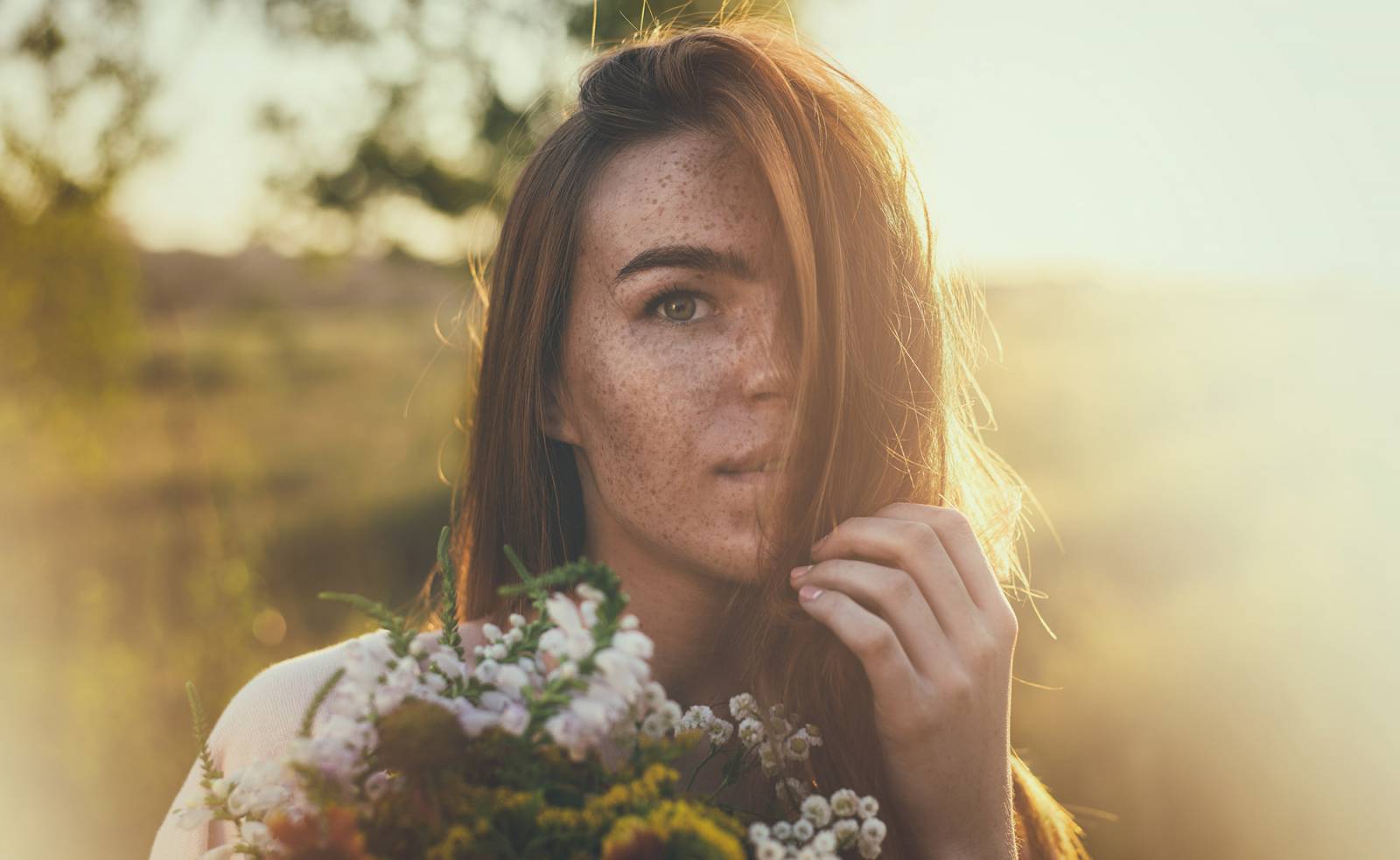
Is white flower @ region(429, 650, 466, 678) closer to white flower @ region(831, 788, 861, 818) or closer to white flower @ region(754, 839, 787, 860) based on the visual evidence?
white flower @ region(754, 839, 787, 860)

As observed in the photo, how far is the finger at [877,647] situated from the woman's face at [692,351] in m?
0.27

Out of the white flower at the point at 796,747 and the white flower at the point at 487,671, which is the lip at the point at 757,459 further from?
the white flower at the point at 487,671

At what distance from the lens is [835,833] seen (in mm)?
1261

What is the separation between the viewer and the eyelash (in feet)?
6.19

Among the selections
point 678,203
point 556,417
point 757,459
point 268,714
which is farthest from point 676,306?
point 268,714

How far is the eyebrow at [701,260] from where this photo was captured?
185 centimetres

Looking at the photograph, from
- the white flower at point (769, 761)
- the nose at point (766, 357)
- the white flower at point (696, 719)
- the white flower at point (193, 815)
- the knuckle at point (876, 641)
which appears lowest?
the white flower at point (769, 761)

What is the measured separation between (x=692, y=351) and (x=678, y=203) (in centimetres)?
30

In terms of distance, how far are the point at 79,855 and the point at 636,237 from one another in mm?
5268

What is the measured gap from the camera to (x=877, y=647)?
1581 mm

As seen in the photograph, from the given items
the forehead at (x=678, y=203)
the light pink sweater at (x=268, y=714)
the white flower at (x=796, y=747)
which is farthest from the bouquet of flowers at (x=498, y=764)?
the forehead at (x=678, y=203)

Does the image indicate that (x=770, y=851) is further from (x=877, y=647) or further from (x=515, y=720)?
(x=877, y=647)

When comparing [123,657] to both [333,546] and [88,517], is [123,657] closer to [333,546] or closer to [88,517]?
[88,517]

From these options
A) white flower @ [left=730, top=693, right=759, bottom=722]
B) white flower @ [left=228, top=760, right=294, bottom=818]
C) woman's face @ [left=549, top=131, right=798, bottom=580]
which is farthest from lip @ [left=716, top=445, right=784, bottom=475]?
white flower @ [left=228, top=760, right=294, bottom=818]
